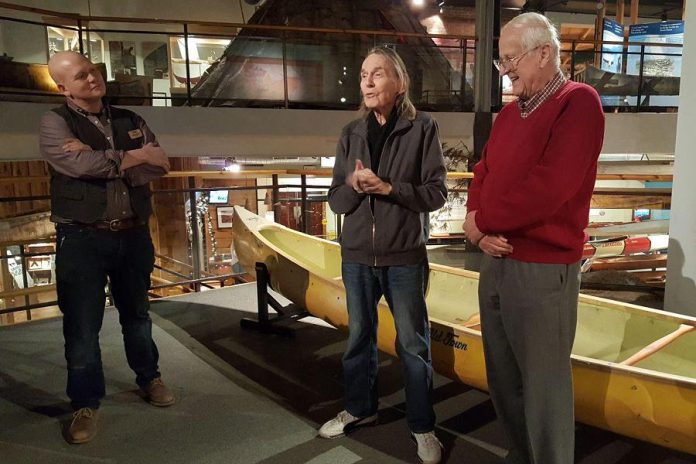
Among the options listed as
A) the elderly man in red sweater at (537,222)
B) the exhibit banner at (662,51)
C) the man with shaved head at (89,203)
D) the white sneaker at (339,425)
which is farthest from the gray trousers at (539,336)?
the exhibit banner at (662,51)

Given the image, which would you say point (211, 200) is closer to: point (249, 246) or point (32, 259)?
point (32, 259)

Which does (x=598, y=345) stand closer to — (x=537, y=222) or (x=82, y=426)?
(x=537, y=222)

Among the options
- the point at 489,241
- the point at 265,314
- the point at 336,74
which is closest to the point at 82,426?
the point at 265,314

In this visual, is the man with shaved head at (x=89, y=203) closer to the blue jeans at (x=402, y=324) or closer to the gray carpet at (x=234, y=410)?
the gray carpet at (x=234, y=410)

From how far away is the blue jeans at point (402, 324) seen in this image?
6.33 ft

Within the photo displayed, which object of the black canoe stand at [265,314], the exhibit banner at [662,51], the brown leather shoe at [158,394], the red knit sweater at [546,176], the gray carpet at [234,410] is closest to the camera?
the red knit sweater at [546,176]

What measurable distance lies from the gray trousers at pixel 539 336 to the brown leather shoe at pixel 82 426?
5.47 feet

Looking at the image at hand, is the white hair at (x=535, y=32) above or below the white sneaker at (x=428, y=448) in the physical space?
above

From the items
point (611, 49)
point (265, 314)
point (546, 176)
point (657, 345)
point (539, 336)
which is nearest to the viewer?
point (546, 176)

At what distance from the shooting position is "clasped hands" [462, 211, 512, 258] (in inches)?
57.7

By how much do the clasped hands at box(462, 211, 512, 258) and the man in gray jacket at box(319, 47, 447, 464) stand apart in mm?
298

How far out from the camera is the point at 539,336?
1464mm

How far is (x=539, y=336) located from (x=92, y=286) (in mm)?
1684

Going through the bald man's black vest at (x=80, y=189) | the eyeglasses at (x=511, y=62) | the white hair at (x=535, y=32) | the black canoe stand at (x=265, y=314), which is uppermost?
the white hair at (x=535, y=32)
